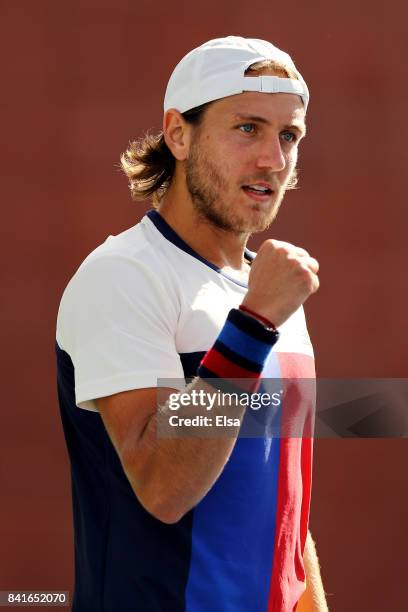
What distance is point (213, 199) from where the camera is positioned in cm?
218

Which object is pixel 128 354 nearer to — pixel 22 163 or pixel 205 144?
pixel 205 144

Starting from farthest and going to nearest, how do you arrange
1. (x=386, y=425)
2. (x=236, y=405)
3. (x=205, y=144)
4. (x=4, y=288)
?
(x=4, y=288), (x=386, y=425), (x=205, y=144), (x=236, y=405)

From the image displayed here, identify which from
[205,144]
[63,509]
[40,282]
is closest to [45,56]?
[40,282]

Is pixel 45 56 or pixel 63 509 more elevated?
pixel 45 56

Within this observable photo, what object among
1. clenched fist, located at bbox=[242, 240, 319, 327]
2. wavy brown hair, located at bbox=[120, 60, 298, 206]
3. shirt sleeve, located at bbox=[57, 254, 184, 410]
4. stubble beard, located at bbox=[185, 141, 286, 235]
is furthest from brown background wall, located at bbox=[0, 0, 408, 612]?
clenched fist, located at bbox=[242, 240, 319, 327]

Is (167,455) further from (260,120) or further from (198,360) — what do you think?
(260,120)

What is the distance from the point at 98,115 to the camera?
3893 millimetres

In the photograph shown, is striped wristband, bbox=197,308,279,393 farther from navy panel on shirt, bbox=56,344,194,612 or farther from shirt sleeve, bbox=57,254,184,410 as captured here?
navy panel on shirt, bbox=56,344,194,612

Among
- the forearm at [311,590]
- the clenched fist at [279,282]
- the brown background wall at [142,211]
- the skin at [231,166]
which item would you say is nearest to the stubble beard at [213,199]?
the skin at [231,166]

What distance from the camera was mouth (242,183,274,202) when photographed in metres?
2.15

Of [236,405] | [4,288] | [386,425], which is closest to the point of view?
[236,405]

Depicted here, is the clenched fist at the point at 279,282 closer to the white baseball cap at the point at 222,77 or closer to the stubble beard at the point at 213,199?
the stubble beard at the point at 213,199

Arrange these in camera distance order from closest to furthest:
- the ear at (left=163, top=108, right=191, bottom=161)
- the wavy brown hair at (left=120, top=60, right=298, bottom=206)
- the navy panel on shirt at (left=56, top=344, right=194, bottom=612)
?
the navy panel on shirt at (left=56, top=344, right=194, bottom=612), the ear at (left=163, top=108, right=191, bottom=161), the wavy brown hair at (left=120, top=60, right=298, bottom=206)

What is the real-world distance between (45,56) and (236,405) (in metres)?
2.42
